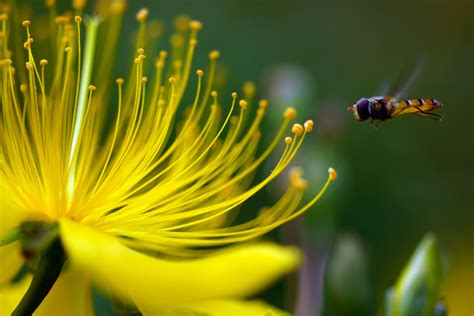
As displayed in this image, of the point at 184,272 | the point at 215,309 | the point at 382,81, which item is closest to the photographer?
the point at 184,272

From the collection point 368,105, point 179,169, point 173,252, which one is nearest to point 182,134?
point 179,169

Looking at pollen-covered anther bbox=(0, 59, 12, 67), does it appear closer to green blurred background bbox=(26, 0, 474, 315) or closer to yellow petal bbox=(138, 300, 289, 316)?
yellow petal bbox=(138, 300, 289, 316)

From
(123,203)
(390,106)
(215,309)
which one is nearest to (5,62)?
(123,203)

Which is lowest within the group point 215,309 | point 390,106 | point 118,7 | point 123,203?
point 215,309

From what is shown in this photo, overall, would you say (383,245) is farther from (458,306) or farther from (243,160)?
(243,160)

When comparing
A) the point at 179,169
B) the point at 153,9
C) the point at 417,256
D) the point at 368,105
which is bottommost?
the point at 417,256

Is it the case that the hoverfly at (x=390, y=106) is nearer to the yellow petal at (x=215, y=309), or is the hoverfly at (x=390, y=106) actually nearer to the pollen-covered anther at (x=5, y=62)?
the yellow petal at (x=215, y=309)

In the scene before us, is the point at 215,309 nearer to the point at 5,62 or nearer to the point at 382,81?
the point at 5,62
